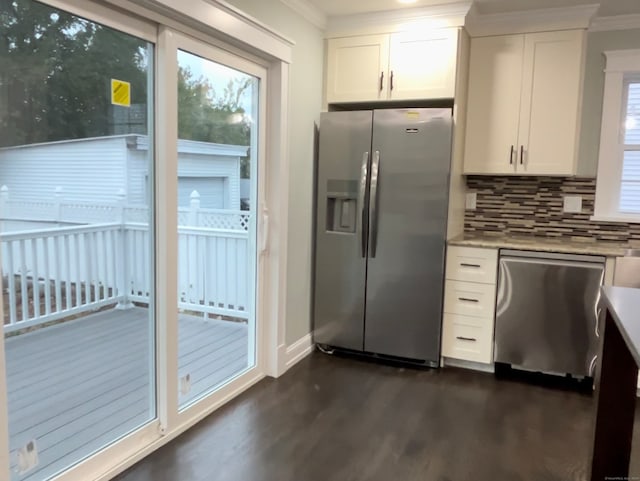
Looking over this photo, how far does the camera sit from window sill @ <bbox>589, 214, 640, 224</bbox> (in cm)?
348

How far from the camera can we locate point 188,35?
239 cm

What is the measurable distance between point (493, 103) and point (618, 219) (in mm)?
1177

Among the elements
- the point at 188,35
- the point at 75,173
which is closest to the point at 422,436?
the point at 75,173

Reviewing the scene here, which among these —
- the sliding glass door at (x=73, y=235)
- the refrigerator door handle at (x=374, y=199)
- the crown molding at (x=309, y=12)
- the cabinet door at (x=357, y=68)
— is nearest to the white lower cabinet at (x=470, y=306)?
the refrigerator door handle at (x=374, y=199)

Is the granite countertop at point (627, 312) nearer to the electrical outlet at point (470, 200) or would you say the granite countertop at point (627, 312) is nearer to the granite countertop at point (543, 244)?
the granite countertop at point (543, 244)

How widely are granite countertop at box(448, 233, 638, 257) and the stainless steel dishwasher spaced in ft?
0.14

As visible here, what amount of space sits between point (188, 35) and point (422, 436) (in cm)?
226

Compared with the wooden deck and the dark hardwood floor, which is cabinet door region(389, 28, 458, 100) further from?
the wooden deck

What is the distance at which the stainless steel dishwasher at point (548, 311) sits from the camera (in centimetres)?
311

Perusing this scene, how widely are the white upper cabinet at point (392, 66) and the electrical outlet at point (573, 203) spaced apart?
1.18 m

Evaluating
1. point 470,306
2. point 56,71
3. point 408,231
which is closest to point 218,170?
point 56,71

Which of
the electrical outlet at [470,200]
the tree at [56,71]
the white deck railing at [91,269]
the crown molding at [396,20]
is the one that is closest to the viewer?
the tree at [56,71]

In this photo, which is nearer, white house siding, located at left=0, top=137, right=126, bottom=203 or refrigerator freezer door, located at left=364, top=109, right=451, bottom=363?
white house siding, located at left=0, top=137, right=126, bottom=203

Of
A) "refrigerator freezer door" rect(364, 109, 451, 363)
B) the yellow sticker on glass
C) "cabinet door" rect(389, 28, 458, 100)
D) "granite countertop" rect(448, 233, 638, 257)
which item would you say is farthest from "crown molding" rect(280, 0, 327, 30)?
"granite countertop" rect(448, 233, 638, 257)
